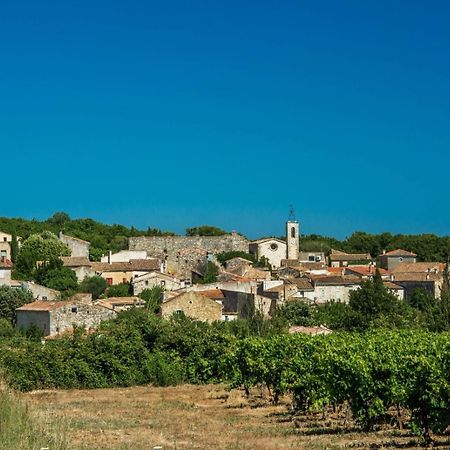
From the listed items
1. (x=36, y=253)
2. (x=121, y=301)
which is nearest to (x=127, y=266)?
(x=36, y=253)

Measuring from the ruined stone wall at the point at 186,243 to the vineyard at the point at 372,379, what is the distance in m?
55.9

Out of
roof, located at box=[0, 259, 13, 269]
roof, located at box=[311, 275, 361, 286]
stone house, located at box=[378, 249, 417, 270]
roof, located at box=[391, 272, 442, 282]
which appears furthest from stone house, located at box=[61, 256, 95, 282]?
stone house, located at box=[378, 249, 417, 270]

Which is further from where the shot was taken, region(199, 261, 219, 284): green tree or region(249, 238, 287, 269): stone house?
region(249, 238, 287, 269): stone house

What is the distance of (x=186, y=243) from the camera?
8219 cm

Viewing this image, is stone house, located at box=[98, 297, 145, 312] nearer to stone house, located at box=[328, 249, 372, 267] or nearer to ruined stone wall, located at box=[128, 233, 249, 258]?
ruined stone wall, located at box=[128, 233, 249, 258]

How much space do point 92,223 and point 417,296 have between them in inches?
1914

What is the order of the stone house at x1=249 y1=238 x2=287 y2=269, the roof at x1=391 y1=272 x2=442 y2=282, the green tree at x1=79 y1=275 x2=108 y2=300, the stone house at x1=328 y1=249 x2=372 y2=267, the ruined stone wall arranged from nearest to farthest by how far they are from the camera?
the green tree at x1=79 y1=275 x2=108 y2=300 → the roof at x1=391 y1=272 x2=442 y2=282 → the stone house at x1=249 y1=238 x2=287 y2=269 → the ruined stone wall → the stone house at x1=328 y1=249 x2=372 y2=267

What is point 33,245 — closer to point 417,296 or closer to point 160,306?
point 160,306

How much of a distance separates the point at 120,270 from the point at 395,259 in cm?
2482

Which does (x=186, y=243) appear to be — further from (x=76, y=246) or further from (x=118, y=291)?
(x=118, y=291)

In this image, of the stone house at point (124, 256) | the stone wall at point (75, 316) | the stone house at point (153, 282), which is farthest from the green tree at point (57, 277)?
the stone wall at point (75, 316)

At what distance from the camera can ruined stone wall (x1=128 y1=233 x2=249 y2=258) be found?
267 feet

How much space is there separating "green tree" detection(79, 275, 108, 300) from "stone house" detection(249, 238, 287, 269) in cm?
2037

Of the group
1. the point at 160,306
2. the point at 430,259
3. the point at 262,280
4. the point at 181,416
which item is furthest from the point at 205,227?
the point at 181,416
